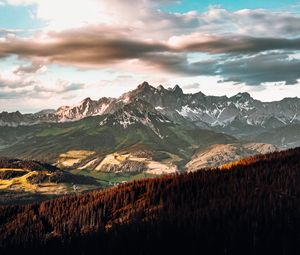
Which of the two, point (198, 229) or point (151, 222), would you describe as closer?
point (198, 229)

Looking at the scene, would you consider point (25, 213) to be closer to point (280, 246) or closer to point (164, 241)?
point (164, 241)

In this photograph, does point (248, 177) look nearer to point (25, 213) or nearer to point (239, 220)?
point (239, 220)

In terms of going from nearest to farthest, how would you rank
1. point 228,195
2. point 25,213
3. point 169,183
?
point 228,195 < point 169,183 < point 25,213

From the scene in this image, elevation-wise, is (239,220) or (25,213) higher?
(239,220)

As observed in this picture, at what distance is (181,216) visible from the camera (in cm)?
9144

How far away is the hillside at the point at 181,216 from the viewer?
6756cm

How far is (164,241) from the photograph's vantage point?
2781 inches

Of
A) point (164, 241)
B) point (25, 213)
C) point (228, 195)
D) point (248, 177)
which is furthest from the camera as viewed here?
point (25, 213)

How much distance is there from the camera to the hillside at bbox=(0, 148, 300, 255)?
67.6 metres

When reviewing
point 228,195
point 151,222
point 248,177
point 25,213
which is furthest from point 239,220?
point 25,213

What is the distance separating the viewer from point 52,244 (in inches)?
3211

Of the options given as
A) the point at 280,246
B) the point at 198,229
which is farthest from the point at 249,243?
the point at 198,229

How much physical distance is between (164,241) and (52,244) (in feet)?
72.0

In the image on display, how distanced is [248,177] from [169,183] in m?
23.0
